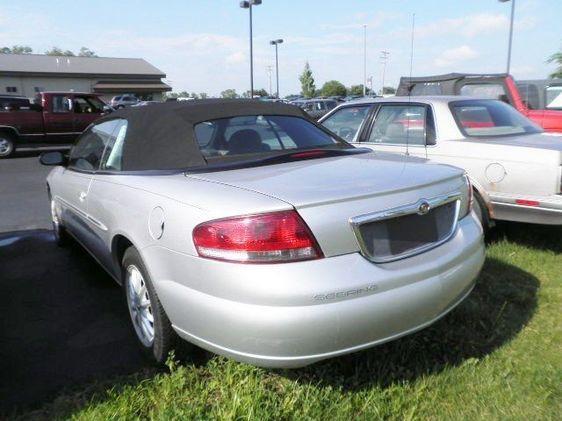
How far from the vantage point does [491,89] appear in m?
8.18

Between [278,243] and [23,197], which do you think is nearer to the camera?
[278,243]

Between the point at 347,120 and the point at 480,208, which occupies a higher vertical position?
the point at 347,120

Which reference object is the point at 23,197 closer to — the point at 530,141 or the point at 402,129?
the point at 402,129

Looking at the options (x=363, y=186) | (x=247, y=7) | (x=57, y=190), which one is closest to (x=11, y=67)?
(x=247, y=7)

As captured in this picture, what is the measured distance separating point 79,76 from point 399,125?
171 ft

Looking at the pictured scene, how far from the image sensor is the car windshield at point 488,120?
5.18 meters

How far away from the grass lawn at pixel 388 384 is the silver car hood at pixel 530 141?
1757mm

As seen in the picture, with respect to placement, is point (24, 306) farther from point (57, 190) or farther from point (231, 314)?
point (231, 314)

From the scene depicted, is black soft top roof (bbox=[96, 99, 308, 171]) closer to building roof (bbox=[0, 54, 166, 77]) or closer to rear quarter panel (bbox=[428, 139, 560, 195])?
rear quarter panel (bbox=[428, 139, 560, 195])

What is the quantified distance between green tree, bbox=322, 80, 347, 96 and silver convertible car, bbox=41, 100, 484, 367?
253ft

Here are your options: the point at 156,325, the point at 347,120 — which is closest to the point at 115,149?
A: the point at 156,325

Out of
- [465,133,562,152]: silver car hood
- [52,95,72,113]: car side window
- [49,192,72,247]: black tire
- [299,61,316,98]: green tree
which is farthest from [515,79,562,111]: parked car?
[299,61,316,98]: green tree

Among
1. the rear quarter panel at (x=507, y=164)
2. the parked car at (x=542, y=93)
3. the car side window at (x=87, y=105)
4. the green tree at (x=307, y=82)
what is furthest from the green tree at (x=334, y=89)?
the rear quarter panel at (x=507, y=164)

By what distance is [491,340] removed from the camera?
123 inches
